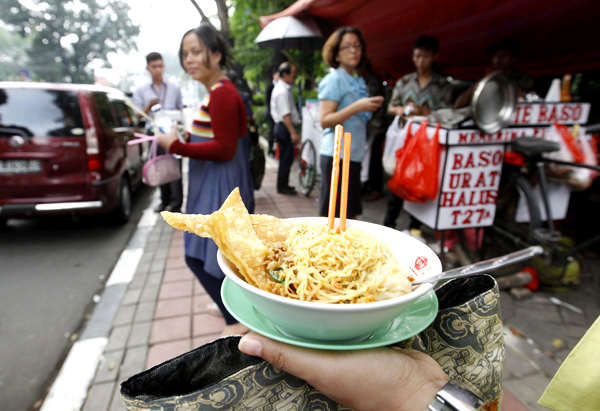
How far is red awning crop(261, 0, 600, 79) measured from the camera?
146 inches

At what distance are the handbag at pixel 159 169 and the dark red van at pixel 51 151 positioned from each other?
231 centimetres

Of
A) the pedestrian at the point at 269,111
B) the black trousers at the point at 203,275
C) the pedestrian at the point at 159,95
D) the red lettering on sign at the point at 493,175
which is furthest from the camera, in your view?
the pedestrian at the point at 269,111

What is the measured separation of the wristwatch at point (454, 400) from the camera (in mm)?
798

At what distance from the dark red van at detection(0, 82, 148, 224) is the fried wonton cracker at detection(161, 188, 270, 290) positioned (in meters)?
4.34

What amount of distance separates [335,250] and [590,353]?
0.65m

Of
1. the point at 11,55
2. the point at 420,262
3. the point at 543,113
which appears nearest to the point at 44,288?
the point at 420,262

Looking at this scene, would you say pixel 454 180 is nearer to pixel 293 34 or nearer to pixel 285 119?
pixel 293 34

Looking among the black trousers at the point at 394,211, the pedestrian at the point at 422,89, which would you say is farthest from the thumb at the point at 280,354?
the black trousers at the point at 394,211

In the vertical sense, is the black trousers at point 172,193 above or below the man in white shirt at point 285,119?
below

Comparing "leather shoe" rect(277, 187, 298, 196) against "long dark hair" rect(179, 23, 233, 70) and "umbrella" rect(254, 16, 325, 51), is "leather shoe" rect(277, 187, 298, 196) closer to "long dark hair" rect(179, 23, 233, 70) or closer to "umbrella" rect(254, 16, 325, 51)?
"umbrella" rect(254, 16, 325, 51)

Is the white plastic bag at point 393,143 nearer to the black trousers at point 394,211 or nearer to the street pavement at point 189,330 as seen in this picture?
the black trousers at point 394,211

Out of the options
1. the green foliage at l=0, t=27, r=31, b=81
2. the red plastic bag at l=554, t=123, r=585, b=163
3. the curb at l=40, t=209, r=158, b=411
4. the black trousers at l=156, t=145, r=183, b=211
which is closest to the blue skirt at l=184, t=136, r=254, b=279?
the curb at l=40, t=209, r=158, b=411

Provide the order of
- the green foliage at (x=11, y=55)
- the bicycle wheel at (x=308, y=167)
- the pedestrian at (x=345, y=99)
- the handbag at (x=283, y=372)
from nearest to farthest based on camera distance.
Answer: the handbag at (x=283, y=372)
the pedestrian at (x=345, y=99)
the bicycle wheel at (x=308, y=167)
the green foliage at (x=11, y=55)

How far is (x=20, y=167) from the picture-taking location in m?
4.72
